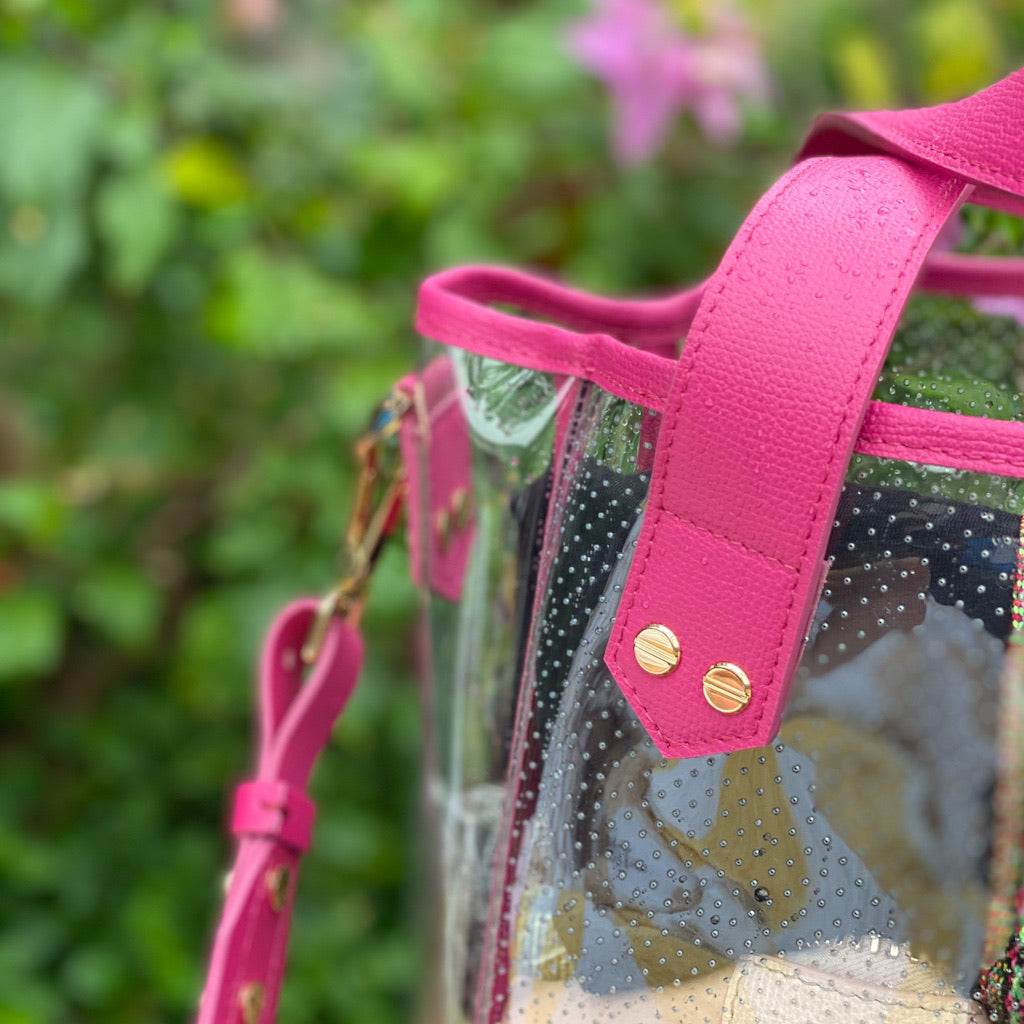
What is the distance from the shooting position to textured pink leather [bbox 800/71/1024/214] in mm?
340

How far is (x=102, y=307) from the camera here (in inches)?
37.6

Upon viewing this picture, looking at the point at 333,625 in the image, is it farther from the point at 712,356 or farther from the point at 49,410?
the point at 49,410

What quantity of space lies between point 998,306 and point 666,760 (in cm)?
34

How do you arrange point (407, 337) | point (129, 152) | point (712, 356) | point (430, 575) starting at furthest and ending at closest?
point (407, 337)
point (129, 152)
point (430, 575)
point (712, 356)

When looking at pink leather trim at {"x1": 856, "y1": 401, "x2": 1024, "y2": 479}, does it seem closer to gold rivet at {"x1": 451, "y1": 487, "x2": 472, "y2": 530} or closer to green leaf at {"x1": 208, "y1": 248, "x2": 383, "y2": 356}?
gold rivet at {"x1": 451, "y1": 487, "x2": 472, "y2": 530}

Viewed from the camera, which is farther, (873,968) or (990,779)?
(990,779)

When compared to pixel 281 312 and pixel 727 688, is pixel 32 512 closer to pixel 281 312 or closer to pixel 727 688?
pixel 281 312

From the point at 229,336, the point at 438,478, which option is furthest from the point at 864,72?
the point at 438,478

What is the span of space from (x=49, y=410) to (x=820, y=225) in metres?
0.85

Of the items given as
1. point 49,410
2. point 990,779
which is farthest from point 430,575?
point 49,410

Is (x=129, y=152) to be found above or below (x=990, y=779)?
above

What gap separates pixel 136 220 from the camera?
2.76 ft

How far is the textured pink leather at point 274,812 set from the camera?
0.42 metres

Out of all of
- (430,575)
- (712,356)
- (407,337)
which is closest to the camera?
(712,356)
